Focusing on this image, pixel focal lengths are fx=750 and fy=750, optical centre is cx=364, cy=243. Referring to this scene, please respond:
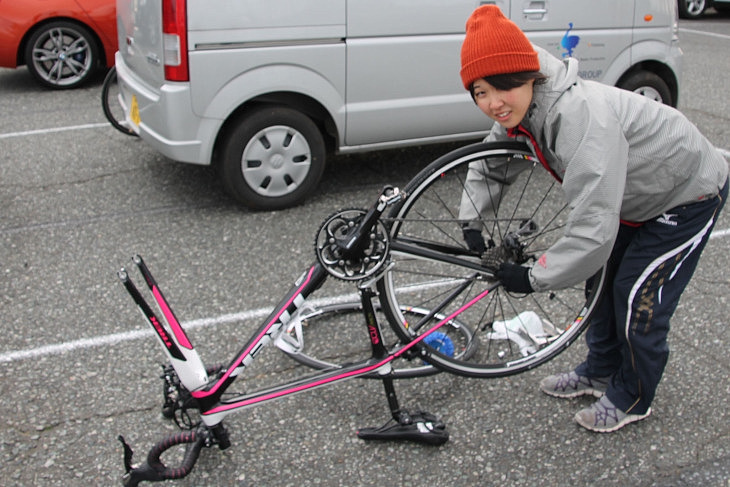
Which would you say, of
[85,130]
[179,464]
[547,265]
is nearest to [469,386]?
[547,265]

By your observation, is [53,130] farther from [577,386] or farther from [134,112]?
[577,386]

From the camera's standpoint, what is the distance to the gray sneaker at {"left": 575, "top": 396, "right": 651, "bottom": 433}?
111 inches

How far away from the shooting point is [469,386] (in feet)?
10.2

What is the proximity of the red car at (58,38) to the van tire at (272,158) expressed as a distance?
159 inches

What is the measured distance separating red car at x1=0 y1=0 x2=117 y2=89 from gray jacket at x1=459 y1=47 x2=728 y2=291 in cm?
651

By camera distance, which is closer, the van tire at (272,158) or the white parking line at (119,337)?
the white parking line at (119,337)

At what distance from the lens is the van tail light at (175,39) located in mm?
4156

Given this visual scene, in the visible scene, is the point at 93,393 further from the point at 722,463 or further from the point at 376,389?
the point at 722,463

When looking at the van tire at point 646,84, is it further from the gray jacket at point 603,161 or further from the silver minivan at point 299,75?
the gray jacket at point 603,161

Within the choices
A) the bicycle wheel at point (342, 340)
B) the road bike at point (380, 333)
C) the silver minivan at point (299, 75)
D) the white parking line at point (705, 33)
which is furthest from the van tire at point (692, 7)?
the bicycle wheel at point (342, 340)

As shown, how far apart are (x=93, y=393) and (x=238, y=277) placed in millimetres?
1105

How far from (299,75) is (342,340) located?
184 centimetres

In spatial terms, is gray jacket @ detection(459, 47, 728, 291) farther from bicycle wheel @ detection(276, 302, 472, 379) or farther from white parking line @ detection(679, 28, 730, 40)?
white parking line @ detection(679, 28, 730, 40)

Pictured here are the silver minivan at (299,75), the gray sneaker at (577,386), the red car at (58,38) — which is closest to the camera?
the gray sneaker at (577,386)
